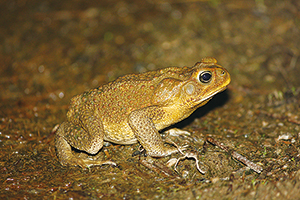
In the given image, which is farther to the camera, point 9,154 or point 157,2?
point 157,2

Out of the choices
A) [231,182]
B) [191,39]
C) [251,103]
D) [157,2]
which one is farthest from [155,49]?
[231,182]

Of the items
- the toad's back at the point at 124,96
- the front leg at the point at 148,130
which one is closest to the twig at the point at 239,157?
the front leg at the point at 148,130

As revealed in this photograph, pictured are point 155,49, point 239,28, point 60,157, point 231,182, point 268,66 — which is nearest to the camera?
point 231,182

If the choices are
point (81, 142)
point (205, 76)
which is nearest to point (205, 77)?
point (205, 76)

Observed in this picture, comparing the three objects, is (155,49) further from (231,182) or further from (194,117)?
(231,182)

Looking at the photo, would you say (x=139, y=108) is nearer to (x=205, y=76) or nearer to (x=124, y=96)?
(x=124, y=96)

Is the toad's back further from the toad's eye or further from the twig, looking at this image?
the twig

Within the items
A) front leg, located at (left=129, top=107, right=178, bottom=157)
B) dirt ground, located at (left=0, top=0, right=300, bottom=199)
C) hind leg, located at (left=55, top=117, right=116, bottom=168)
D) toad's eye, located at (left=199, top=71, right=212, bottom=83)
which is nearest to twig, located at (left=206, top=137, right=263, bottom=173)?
dirt ground, located at (left=0, top=0, right=300, bottom=199)

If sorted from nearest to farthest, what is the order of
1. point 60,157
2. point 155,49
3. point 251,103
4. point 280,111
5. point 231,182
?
point 231,182 < point 60,157 < point 280,111 < point 251,103 < point 155,49
